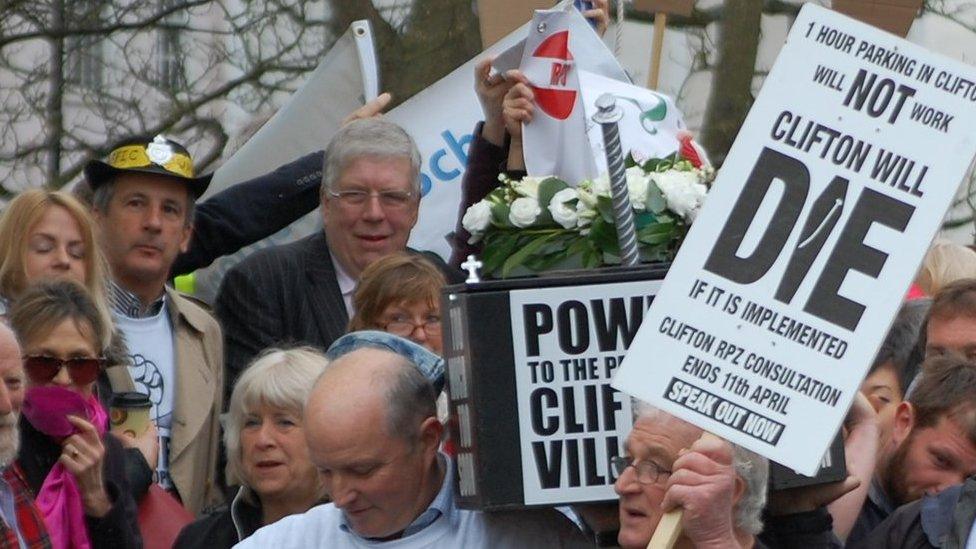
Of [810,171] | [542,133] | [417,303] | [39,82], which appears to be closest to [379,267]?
[417,303]

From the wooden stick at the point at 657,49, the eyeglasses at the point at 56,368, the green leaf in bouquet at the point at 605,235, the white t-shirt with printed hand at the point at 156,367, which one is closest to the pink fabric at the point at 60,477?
the eyeglasses at the point at 56,368

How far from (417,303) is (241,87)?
767 cm

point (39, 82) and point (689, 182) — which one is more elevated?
point (689, 182)

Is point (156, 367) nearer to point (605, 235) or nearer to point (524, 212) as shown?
point (524, 212)

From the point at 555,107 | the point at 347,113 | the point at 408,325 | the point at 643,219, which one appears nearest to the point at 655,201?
the point at 643,219

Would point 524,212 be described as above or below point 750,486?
above

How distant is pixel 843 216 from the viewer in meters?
4.41

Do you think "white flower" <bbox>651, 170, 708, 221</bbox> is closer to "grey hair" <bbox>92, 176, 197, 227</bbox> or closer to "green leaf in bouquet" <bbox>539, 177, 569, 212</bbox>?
"green leaf in bouquet" <bbox>539, 177, 569, 212</bbox>

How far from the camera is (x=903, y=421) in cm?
570

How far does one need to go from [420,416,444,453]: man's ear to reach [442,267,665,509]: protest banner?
0.10 meters

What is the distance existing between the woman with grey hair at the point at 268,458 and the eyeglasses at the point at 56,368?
0.40 m

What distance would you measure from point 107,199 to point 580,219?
7.57 ft

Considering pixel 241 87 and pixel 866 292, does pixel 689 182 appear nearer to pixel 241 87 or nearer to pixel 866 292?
pixel 866 292

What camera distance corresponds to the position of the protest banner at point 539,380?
14.8 feet
